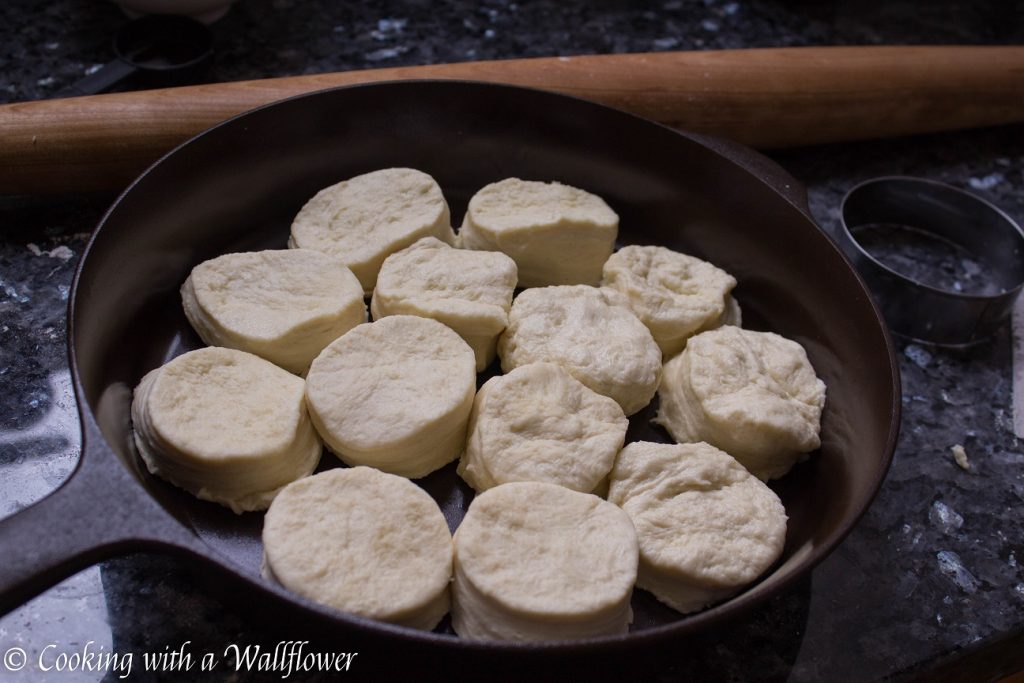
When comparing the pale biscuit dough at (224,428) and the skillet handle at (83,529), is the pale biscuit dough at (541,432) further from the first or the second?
the skillet handle at (83,529)

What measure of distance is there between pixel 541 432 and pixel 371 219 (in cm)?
78

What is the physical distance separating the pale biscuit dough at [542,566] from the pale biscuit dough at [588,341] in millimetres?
382

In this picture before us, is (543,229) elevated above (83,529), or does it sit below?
below

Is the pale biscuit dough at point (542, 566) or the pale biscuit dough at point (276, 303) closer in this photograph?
the pale biscuit dough at point (542, 566)

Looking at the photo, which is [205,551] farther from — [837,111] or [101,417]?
[837,111]

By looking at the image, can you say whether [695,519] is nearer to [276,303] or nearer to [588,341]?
[588,341]

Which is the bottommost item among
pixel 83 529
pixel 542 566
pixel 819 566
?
pixel 819 566

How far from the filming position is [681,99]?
2.68 meters

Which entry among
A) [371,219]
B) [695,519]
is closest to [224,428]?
[371,219]

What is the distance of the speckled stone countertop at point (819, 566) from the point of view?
1.64 meters

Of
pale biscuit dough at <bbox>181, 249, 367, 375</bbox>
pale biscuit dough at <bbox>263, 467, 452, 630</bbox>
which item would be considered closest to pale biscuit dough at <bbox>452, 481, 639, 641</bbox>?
pale biscuit dough at <bbox>263, 467, 452, 630</bbox>

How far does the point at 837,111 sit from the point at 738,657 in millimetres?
1917

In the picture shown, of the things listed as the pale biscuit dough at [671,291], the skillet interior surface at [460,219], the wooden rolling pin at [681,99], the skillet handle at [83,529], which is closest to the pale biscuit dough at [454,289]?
the skillet interior surface at [460,219]

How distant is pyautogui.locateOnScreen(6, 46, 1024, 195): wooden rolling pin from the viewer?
7.24ft
